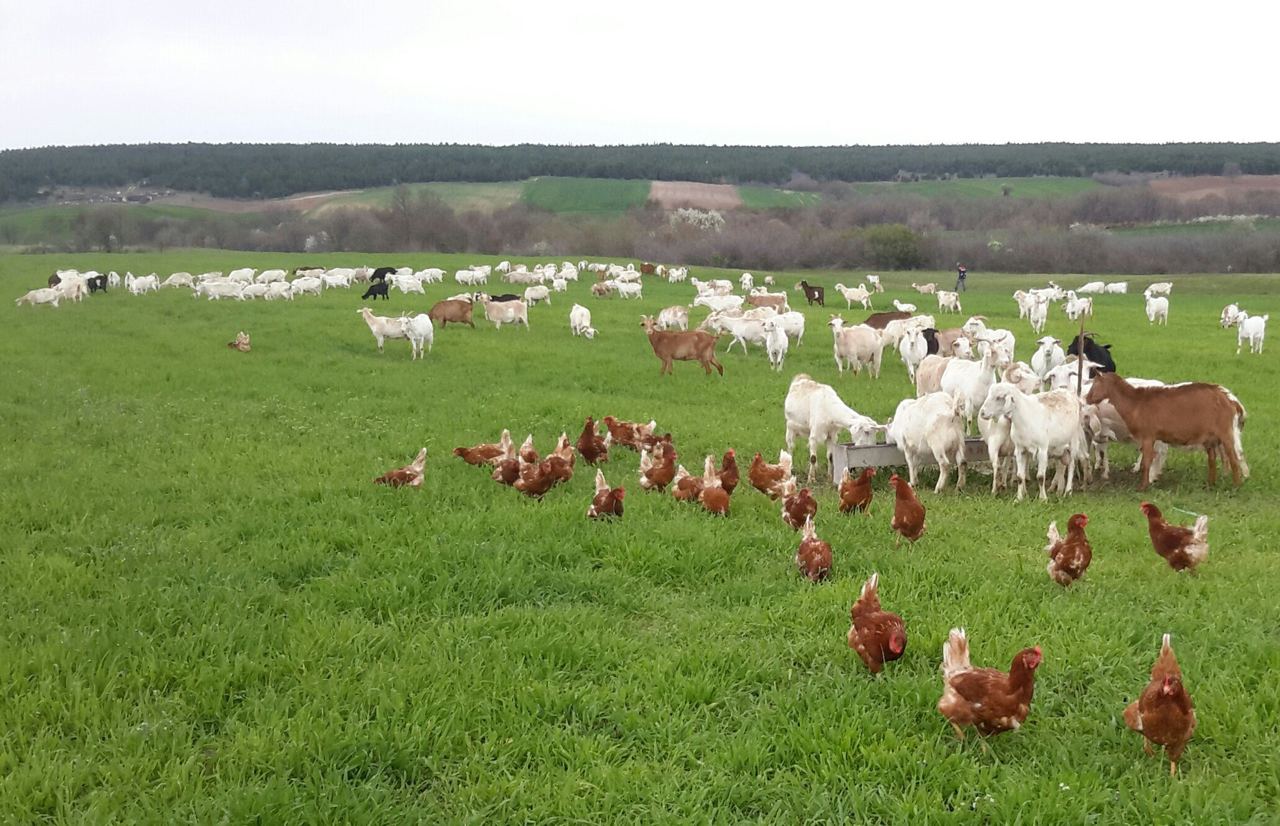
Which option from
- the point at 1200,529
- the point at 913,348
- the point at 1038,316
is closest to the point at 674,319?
the point at 913,348

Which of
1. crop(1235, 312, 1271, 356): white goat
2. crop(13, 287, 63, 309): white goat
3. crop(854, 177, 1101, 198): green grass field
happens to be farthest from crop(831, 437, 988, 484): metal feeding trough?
crop(854, 177, 1101, 198): green grass field

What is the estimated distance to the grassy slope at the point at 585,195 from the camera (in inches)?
3538

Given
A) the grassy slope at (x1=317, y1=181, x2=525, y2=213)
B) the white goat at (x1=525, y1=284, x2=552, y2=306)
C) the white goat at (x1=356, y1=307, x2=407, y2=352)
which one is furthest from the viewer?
the grassy slope at (x1=317, y1=181, x2=525, y2=213)

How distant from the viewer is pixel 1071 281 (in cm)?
4641

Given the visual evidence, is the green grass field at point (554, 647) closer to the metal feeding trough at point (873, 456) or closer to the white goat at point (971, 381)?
the metal feeding trough at point (873, 456)

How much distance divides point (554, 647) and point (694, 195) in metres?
90.0

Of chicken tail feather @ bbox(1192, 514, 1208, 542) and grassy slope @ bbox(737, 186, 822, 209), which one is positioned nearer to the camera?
chicken tail feather @ bbox(1192, 514, 1208, 542)

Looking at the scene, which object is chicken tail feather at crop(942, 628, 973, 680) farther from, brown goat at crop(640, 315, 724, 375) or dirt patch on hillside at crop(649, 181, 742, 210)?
dirt patch on hillside at crop(649, 181, 742, 210)

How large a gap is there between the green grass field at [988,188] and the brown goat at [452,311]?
263ft

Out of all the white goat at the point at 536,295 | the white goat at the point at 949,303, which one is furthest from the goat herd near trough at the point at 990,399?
the white goat at the point at 949,303

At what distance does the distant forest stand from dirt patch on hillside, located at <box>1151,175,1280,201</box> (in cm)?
1093

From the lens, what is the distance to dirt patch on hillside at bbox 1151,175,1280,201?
79688 mm

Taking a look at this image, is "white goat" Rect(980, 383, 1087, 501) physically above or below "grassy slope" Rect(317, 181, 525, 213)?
below

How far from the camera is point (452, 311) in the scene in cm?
2522
